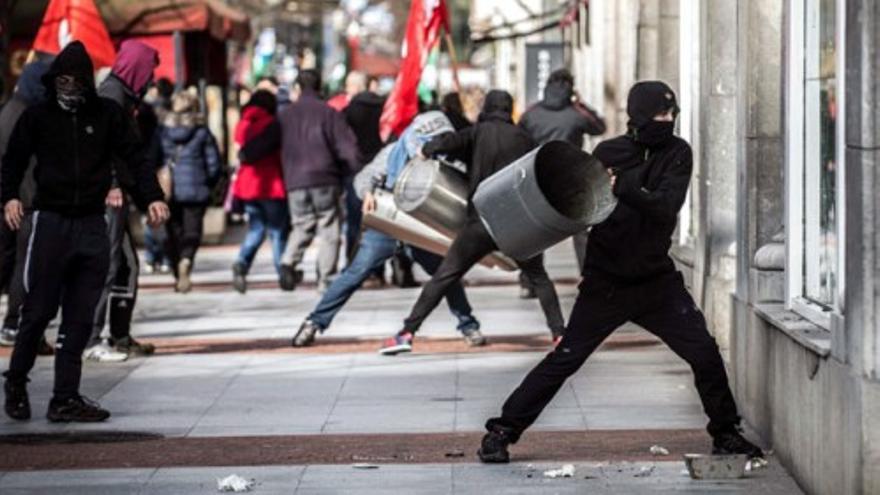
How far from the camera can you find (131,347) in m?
16.2

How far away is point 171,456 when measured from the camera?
37.4 feet

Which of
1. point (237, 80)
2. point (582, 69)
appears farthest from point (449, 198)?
point (237, 80)

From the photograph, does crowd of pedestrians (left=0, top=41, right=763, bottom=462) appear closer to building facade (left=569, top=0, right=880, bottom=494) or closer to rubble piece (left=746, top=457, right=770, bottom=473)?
rubble piece (left=746, top=457, right=770, bottom=473)

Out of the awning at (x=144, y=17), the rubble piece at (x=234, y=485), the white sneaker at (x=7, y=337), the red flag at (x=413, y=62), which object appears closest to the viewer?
the rubble piece at (x=234, y=485)

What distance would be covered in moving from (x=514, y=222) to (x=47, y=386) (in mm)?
4540

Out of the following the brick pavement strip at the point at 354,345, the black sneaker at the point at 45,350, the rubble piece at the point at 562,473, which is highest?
the rubble piece at the point at 562,473

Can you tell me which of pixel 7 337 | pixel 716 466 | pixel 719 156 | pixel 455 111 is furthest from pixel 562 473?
pixel 455 111

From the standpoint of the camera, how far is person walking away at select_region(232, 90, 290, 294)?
2253 centimetres

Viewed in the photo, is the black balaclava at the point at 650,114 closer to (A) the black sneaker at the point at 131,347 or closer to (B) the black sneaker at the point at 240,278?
(A) the black sneaker at the point at 131,347

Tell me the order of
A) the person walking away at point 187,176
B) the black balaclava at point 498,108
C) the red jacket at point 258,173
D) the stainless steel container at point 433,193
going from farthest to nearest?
the person walking away at point 187,176, the red jacket at point 258,173, the black balaclava at point 498,108, the stainless steel container at point 433,193

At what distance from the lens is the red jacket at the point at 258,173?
22.5 meters

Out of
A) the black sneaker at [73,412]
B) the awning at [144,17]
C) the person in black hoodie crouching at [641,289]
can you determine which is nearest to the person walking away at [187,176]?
the awning at [144,17]

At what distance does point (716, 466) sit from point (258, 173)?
12.6 meters

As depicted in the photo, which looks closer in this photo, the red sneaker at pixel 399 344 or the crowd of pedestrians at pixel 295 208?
the crowd of pedestrians at pixel 295 208
